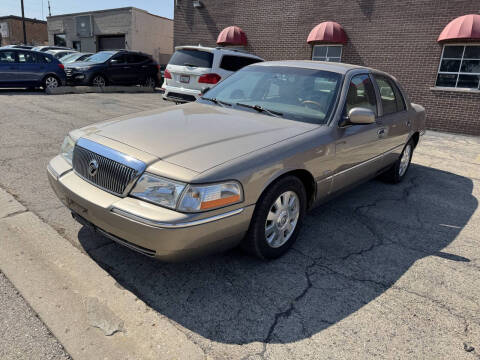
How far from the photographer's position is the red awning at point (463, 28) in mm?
10547

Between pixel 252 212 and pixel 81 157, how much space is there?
1415 mm

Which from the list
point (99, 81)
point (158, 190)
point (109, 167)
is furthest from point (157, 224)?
point (99, 81)

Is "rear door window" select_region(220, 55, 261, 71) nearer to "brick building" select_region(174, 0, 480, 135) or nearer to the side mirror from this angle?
"brick building" select_region(174, 0, 480, 135)

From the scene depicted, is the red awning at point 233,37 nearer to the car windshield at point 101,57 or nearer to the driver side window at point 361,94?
the car windshield at point 101,57

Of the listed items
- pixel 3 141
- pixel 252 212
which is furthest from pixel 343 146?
pixel 3 141

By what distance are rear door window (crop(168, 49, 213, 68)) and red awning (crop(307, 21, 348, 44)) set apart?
5.56 meters

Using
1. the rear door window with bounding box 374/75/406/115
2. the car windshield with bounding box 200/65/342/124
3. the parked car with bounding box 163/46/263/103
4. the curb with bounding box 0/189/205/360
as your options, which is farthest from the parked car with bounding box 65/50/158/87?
the curb with bounding box 0/189/205/360

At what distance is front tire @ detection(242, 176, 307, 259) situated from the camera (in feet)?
9.29

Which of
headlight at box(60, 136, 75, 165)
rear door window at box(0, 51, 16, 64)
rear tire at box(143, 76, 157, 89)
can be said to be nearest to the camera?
headlight at box(60, 136, 75, 165)

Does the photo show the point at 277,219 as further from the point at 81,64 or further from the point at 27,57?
the point at 81,64

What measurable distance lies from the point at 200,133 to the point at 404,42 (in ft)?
38.6

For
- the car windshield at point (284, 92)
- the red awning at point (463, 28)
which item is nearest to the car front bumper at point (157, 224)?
the car windshield at point (284, 92)

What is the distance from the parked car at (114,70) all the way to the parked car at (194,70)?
6.43 metres

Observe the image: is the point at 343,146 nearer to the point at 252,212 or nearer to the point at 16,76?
the point at 252,212
